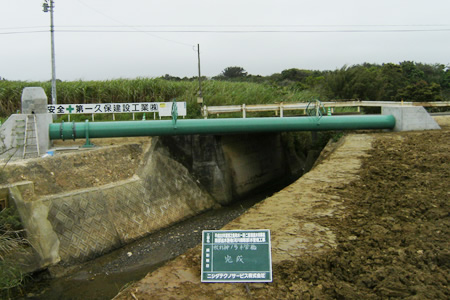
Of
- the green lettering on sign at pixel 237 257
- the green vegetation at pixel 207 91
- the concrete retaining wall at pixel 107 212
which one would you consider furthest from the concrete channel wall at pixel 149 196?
the green lettering on sign at pixel 237 257

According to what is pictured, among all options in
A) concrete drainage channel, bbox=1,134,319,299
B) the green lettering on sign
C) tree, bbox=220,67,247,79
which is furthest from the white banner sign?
tree, bbox=220,67,247,79

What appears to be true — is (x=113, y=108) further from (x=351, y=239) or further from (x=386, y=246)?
(x=386, y=246)

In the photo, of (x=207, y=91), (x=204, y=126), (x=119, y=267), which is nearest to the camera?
(x=119, y=267)

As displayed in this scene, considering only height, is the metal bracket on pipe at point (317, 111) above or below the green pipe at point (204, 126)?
above

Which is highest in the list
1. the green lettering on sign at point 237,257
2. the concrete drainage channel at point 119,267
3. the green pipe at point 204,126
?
the green pipe at point 204,126

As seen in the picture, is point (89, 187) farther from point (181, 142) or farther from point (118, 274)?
point (181, 142)

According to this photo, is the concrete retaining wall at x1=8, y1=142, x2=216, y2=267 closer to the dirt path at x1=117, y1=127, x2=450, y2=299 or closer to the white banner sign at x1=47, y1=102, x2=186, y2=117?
the white banner sign at x1=47, y1=102, x2=186, y2=117

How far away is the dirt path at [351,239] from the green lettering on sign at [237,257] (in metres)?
0.18

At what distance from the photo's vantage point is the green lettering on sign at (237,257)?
5.09 metres

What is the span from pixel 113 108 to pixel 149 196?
16.1 feet

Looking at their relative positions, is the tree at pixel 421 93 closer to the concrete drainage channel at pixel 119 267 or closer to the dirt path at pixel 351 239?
the dirt path at pixel 351 239

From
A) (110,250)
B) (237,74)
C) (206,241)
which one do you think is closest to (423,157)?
(206,241)

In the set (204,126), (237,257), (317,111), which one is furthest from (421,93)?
(237,257)

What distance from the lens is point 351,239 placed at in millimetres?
6398
